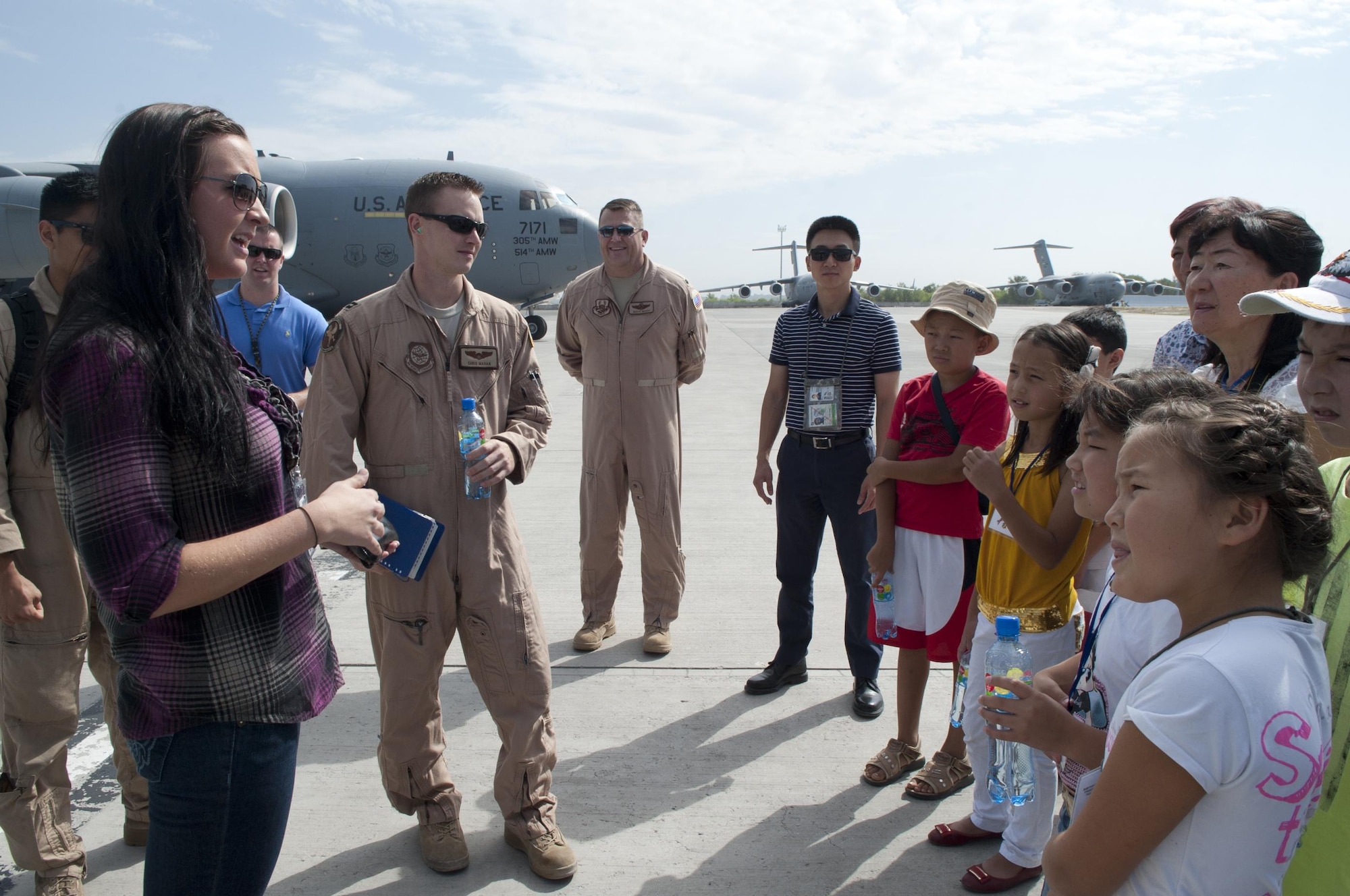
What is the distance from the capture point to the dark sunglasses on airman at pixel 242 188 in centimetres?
160

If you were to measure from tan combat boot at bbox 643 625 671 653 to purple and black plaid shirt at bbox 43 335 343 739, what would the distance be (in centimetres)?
249

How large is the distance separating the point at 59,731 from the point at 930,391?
3088 millimetres

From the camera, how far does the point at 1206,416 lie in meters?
1.28

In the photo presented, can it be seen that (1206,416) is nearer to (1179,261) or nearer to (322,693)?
(322,693)

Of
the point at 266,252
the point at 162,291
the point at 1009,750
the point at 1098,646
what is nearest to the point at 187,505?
the point at 162,291

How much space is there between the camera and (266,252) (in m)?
4.24

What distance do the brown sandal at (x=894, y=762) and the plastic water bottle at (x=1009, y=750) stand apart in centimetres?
50

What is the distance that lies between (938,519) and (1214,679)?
201 centimetres

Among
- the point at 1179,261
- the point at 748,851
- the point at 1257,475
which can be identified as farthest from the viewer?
the point at 1179,261

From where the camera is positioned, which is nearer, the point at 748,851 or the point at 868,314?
the point at 748,851

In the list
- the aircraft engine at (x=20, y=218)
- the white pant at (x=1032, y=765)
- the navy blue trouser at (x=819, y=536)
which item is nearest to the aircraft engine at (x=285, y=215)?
the aircraft engine at (x=20, y=218)

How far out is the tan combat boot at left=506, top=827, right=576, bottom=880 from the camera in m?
2.59

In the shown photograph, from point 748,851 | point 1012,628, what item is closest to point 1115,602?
point 1012,628

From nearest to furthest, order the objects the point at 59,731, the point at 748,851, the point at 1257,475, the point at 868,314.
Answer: the point at 1257,475
the point at 59,731
the point at 748,851
the point at 868,314
